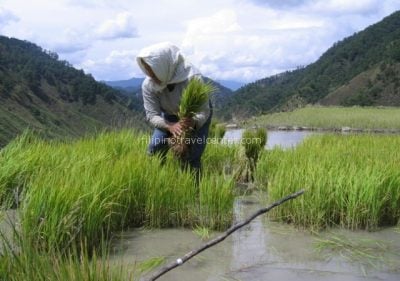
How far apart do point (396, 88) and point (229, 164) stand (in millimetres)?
90979

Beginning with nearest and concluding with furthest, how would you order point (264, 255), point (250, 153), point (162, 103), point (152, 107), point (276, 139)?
point (264, 255)
point (152, 107)
point (162, 103)
point (250, 153)
point (276, 139)

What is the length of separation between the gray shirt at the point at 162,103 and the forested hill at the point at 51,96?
264 ft

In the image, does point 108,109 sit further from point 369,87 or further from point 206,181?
point 206,181

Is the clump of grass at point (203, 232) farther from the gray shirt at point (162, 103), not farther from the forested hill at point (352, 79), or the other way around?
the forested hill at point (352, 79)

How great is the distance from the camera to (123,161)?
4.55 metres

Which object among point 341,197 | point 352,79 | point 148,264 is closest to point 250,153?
point 341,197

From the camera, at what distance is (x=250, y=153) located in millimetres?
6766

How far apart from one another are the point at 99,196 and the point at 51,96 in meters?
116

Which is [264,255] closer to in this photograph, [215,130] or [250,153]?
[250,153]

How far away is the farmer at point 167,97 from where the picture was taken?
477 cm

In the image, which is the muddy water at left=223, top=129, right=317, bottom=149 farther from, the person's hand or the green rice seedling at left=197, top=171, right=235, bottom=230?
the green rice seedling at left=197, top=171, right=235, bottom=230

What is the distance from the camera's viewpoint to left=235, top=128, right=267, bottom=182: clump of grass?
663 cm

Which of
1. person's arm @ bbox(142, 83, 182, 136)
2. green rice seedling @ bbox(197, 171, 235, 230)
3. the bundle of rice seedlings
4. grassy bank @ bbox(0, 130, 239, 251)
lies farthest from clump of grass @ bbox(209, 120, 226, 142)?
green rice seedling @ bbox(197, 171, 235, 230)

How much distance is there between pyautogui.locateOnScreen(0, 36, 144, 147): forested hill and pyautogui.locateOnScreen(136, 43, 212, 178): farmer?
264 ft
